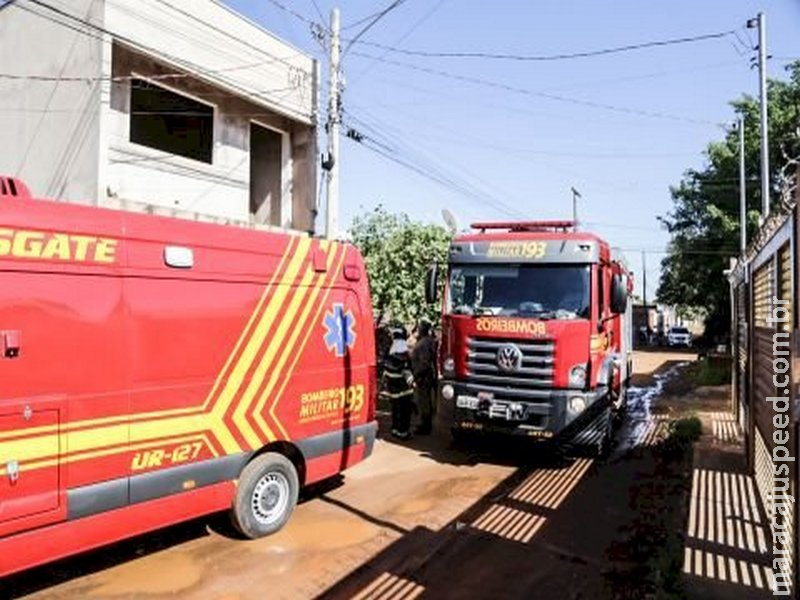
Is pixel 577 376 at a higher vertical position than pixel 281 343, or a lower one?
lower

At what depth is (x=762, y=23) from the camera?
22.4 m

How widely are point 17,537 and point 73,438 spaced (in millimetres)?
689

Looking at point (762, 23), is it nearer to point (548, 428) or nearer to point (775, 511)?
point (548, 428)

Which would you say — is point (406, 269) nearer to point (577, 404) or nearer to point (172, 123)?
point (172, 123)

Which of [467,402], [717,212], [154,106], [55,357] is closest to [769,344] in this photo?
[467,402]

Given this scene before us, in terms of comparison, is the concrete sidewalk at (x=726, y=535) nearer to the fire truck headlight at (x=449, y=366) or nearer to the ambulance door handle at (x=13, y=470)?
the fire truck headlight at (x=449, y=366)

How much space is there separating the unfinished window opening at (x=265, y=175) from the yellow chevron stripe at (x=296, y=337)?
334 inches

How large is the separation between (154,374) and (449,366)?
5.42m

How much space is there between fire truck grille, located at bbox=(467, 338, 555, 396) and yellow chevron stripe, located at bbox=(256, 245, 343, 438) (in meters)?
2.97

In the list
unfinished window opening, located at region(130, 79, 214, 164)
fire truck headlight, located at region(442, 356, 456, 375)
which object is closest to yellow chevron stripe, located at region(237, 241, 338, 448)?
fire truck headlight, located at region(442, 356, 456, 375)

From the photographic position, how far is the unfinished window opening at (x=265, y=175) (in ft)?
52.1

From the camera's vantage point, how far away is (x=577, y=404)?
9.62 m

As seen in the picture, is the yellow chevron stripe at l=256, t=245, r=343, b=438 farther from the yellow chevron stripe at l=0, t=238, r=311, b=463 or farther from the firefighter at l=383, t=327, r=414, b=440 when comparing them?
the firefighter at l=383, t=327, r=414, b=440

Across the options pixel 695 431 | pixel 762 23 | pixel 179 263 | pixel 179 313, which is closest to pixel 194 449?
pixel 179 313
